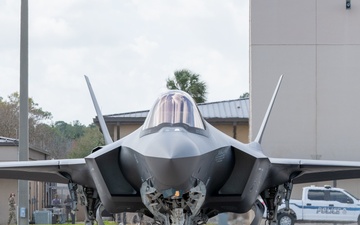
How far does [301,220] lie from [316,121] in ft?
16.1

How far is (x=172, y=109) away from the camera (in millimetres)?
10492

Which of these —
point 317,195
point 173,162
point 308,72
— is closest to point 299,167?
point 173,162

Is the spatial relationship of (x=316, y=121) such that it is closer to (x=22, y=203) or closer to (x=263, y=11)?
(x=263, y=11)

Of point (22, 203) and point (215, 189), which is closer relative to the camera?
point (215, 189)

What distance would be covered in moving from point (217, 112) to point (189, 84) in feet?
31.0

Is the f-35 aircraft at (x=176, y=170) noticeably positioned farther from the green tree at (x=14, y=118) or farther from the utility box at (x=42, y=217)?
the green tree at (x=14, y=118)

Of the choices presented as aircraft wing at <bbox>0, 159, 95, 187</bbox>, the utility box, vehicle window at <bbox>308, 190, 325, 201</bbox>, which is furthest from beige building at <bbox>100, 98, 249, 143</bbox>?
aircraft wing at <bbox>0, 159, 95, 187</bbox>

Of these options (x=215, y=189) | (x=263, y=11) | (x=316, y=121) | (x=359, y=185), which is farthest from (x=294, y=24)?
(x=215, y=189)

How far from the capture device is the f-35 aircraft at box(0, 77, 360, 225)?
948cm

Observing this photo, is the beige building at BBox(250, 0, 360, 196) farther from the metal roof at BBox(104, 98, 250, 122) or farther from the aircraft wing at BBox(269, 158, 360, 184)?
the aircraft wing at BBox(269, 158, 360, 184)

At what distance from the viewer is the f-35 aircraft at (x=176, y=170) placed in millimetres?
9484

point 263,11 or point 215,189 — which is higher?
point 263,11

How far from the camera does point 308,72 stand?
33.1 metres

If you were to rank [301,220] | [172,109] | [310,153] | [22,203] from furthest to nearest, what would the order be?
[310,153]
[301,220]
[22,203]
[172,109]
